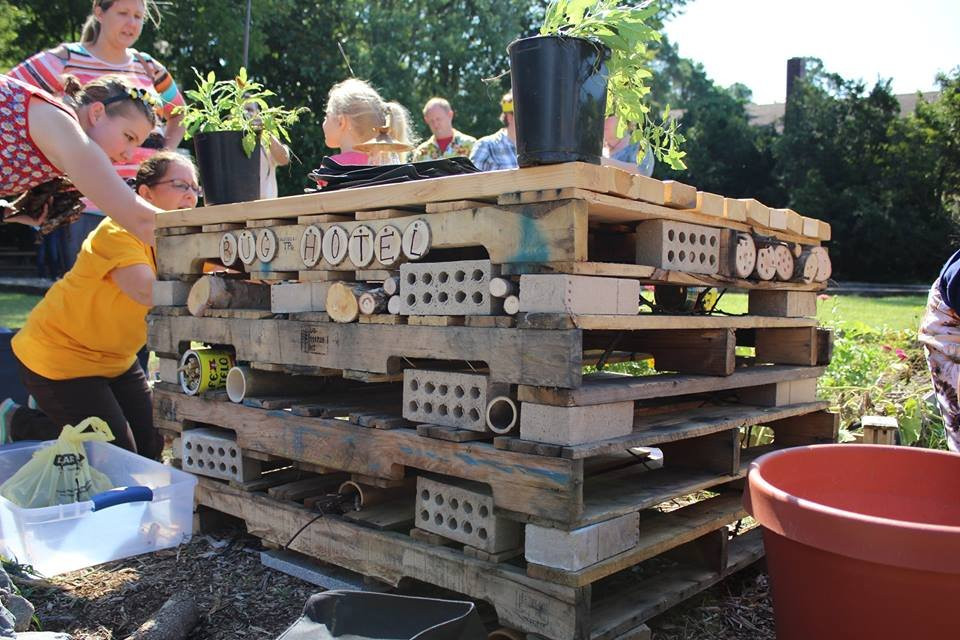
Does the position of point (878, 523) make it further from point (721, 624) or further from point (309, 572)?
point (309, 572)

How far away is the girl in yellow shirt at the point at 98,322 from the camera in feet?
11.7

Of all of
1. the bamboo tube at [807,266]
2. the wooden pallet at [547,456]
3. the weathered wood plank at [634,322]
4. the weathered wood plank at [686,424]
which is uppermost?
the bamboo tube at [807,266]

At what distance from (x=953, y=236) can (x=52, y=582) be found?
22.8 m

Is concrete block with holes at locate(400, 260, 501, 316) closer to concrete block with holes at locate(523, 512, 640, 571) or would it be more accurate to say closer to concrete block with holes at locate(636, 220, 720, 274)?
concrete block with holes at locate(636, 220, 720, 274)

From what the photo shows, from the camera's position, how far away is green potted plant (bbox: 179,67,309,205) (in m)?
3.34

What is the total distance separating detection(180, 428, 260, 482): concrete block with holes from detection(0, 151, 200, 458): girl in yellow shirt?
2.44 ft

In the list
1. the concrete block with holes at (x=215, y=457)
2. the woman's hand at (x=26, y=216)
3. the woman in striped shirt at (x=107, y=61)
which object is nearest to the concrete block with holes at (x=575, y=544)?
the concrete block with holes at (x=215, y=457)

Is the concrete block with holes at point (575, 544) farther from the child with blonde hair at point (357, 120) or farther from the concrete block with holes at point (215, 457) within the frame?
the child with blonde hair at point (357, 120)

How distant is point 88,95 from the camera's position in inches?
142

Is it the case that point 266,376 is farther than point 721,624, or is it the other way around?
point 266,376

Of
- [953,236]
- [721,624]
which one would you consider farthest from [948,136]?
[721,624]

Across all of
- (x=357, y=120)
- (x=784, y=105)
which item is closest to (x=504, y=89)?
(x=784, y=105)

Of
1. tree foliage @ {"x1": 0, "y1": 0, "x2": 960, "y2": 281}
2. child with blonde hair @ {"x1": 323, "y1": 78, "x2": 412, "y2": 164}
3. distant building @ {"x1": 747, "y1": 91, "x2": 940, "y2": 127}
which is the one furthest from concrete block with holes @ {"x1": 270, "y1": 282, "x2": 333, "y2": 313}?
distant building @ {"x1": 747, "y1": 91, "x2": 940, "y2": 127}

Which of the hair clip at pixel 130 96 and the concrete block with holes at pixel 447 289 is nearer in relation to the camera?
the concrete block with holes at pixel 447 289
